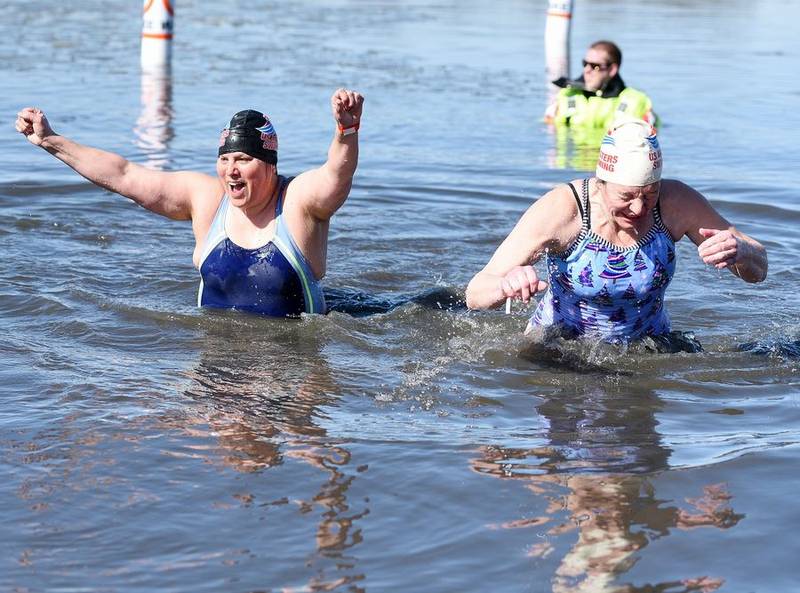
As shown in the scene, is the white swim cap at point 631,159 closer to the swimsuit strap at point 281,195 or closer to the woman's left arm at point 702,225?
the woman's left arm at point 702,225

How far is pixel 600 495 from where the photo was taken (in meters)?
4.61

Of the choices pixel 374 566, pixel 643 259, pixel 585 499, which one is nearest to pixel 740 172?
pixel 643 259

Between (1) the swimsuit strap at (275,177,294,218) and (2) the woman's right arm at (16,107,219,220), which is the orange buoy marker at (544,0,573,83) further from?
(2) the woman's right arm at (16,107,219,220)

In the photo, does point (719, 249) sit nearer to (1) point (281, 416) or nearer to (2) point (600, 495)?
(2) point (600, 495)

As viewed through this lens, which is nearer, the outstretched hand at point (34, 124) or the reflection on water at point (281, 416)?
the reflection on water at point (281, 416)

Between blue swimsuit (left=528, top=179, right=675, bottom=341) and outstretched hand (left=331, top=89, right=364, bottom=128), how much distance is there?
1.12m

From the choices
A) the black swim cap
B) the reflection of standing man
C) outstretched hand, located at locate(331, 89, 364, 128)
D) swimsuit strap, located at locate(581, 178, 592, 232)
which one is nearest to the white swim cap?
swimsuit strap, located at locate(581, 178, 592, 232)

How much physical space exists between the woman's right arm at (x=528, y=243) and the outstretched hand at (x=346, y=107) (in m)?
1.00

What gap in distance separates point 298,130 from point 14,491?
30.0ft

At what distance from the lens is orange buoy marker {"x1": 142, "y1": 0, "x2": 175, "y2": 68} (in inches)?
667

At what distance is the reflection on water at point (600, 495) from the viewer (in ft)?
13.3

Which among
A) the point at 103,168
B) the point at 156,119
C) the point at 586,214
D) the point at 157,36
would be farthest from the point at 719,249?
the point at 157,36

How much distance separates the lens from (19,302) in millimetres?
7363

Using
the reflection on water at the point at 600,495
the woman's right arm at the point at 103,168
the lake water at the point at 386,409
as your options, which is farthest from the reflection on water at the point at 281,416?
the woman's right arm at the point at 103,168
